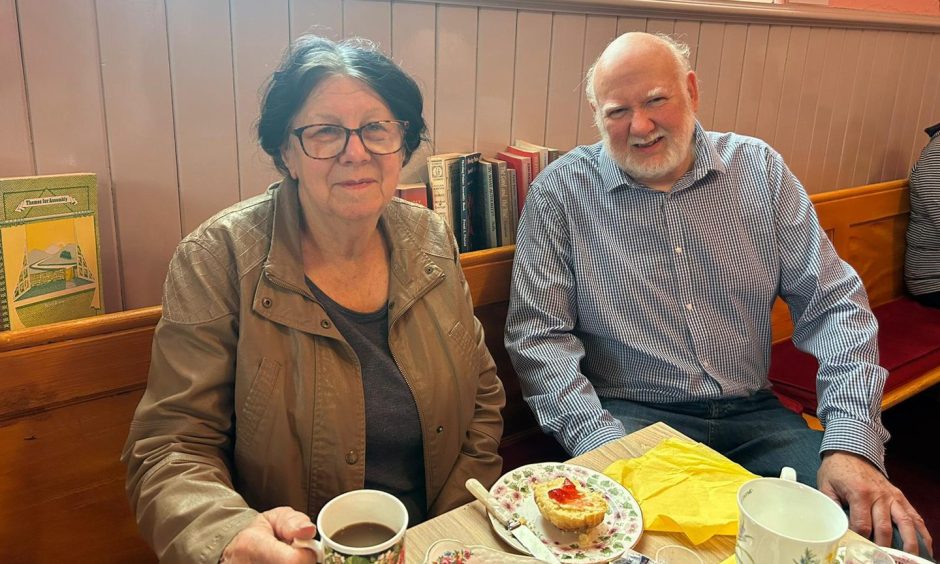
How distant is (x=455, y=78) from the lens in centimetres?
199

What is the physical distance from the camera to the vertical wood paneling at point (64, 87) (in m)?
1.38

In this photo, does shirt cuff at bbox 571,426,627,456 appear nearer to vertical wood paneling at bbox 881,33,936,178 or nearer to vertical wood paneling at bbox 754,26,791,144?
vertical wood paneling at bbox 754,26,791,144

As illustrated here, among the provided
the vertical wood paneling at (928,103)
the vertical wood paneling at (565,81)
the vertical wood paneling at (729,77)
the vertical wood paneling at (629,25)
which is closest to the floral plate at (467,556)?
the vertical wood paneling at (565,81)

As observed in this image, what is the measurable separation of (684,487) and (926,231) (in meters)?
2.56

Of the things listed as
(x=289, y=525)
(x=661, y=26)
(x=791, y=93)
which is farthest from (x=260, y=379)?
(x=791, y=93)

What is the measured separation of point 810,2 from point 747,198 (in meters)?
1.42

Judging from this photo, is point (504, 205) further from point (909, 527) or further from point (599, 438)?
point (909, 527)

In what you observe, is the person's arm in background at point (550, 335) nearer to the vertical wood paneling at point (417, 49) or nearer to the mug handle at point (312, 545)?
the vertical wood paneling at point (417, 49)

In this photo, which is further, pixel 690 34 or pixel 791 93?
pixel 791 93

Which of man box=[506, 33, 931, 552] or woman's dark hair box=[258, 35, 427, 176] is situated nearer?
woman's dark hair box=[258, 35, 427, 176]

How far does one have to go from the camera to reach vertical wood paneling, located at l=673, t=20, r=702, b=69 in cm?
242

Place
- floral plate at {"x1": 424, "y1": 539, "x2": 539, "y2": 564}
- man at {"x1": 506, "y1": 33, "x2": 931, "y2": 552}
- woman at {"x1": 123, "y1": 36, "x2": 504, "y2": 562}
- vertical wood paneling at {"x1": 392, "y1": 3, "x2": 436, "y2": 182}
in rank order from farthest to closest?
vertical wood paneling at {"x1": 392, "y1": 3, "x2": 436, "y2": 182} → man at {"x1": 506, "y1": 33, "x2": 931, "y2": 552} → woman at {"x1": 123, "y1": 36, "x2": 504, "y2": 562} → floral plate at {"x1": 424, "y1": 539, "x2": 539, "y2": 564}

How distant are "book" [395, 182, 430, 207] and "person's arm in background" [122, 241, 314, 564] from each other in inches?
28.0

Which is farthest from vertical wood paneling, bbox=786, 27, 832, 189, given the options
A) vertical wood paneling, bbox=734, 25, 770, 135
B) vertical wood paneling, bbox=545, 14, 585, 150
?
vertical wood paneling, bbox=545, 14, 585, 150
